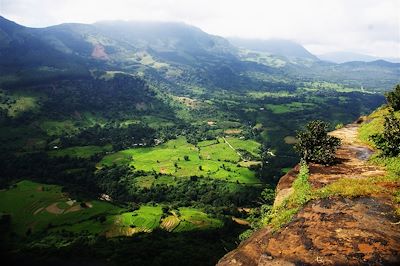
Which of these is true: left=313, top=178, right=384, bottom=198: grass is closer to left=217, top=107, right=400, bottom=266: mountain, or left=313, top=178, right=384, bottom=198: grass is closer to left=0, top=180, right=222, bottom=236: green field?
left=217, top=107, right=400, bottom=266: mountain

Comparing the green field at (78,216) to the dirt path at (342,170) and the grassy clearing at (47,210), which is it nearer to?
the grassy clearing at (47,210)

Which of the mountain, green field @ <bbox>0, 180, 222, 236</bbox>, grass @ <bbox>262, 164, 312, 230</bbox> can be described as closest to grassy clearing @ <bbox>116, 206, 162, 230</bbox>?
green field @ <bbox>0, 180, 222, 236</bbox>

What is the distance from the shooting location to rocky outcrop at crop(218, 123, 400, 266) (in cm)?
2395

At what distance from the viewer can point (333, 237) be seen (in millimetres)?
26234

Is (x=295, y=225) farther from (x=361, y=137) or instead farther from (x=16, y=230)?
(x=16, y=230)

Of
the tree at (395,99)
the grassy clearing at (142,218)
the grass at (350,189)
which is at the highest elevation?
the tree at (395,99)

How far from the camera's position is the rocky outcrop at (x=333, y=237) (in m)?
24.0

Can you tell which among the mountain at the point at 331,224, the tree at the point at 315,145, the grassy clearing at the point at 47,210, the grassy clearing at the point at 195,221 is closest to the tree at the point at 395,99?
the tree at the point at 315,145

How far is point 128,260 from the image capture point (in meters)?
116

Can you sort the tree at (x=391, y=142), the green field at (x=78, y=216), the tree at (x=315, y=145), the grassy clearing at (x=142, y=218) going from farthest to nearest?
the grassy clearing at (x=142, y=218), the green field at (x=78, y=216), the tree at (x=315, y=145), the tree at (x=391, y=142)

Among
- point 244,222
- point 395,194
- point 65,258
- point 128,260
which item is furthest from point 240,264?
point 244,222

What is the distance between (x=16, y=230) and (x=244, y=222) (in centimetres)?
8142

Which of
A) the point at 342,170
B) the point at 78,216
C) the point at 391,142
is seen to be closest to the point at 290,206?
the point at 342,170

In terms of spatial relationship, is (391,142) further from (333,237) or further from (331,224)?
(333,237)
